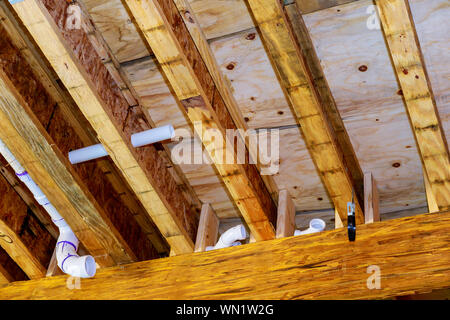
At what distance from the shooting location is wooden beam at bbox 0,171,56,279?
3.31m

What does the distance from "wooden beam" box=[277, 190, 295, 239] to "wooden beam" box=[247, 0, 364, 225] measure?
0.26 metres

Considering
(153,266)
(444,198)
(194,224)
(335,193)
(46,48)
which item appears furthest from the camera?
(194,224)

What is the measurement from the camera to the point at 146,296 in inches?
126

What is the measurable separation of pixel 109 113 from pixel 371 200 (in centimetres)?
122

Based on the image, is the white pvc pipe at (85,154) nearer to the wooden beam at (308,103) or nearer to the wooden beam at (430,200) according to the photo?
the wooden beam at (308,103)

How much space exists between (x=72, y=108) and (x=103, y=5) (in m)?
0.57

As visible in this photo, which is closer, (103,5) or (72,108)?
(103,5)

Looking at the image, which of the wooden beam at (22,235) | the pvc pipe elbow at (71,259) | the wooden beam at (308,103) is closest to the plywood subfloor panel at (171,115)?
the wooden beam at (308,103)

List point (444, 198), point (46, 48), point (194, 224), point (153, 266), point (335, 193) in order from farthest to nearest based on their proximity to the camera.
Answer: point (194, 224) → point (153, 266) → point (335, 193) → point (444, 198) → point (46, 48)

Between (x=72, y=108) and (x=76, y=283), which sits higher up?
(x=72, y=108)

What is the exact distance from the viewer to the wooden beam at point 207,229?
10.9ft

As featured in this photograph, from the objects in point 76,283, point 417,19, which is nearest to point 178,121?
point 76,283
